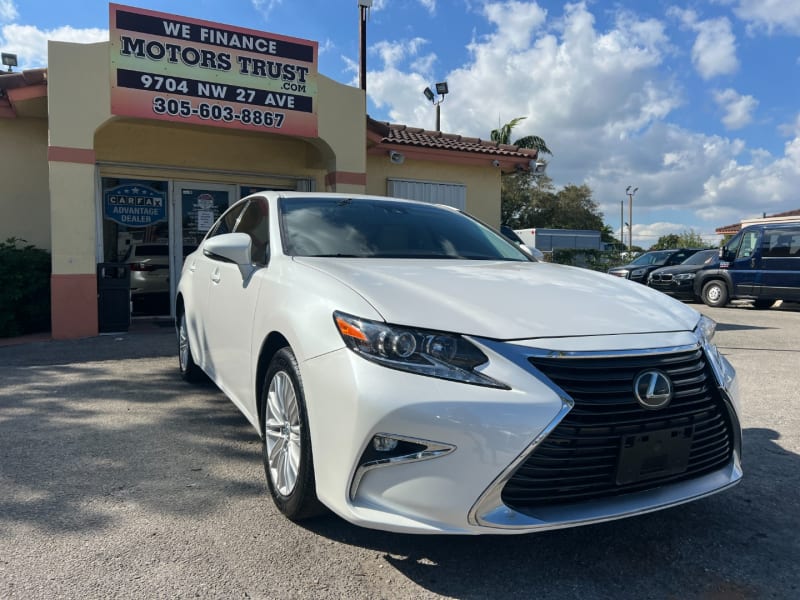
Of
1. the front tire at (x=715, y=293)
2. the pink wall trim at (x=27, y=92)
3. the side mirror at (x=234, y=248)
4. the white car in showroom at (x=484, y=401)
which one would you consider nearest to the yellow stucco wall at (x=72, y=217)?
the pink wall trim at (x=27, y=92)

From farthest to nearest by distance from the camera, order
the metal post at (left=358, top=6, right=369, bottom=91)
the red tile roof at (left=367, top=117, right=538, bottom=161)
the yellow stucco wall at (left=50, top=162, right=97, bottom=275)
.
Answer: the metal post at (left=358, top=6, right=369, bottom=91)
the red tile roof at (left=367, top=117, right=538, bottom=161)
the yellow stucco wall at (left=50, top=162, right=97, bottom=275)

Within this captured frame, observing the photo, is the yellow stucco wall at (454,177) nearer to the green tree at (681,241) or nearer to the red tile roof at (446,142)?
the red tile roof at (446,142)

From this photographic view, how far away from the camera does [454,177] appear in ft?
39.5

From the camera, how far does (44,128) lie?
9008mm

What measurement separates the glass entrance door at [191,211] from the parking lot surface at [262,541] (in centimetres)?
615

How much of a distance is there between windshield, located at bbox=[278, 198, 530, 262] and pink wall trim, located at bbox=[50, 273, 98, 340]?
530 cm

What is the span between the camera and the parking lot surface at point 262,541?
222 centimetres

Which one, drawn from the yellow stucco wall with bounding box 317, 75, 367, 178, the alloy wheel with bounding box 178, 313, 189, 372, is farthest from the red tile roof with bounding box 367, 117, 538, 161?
the alloy wheel with bounding box 178, 313, 189, 372

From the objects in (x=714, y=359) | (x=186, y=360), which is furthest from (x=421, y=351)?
(x=186, y=360)

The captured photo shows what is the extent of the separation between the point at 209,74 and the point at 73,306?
11.7 feet

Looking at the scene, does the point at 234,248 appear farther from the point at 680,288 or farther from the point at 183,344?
the point at 680,288

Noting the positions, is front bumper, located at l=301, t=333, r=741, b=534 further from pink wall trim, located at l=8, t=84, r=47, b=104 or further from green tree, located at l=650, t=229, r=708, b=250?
green tree, located at l=650, t=229, r=708, b=250

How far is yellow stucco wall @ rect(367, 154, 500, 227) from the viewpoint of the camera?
1122 cm

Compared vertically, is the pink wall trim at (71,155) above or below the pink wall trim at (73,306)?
above
